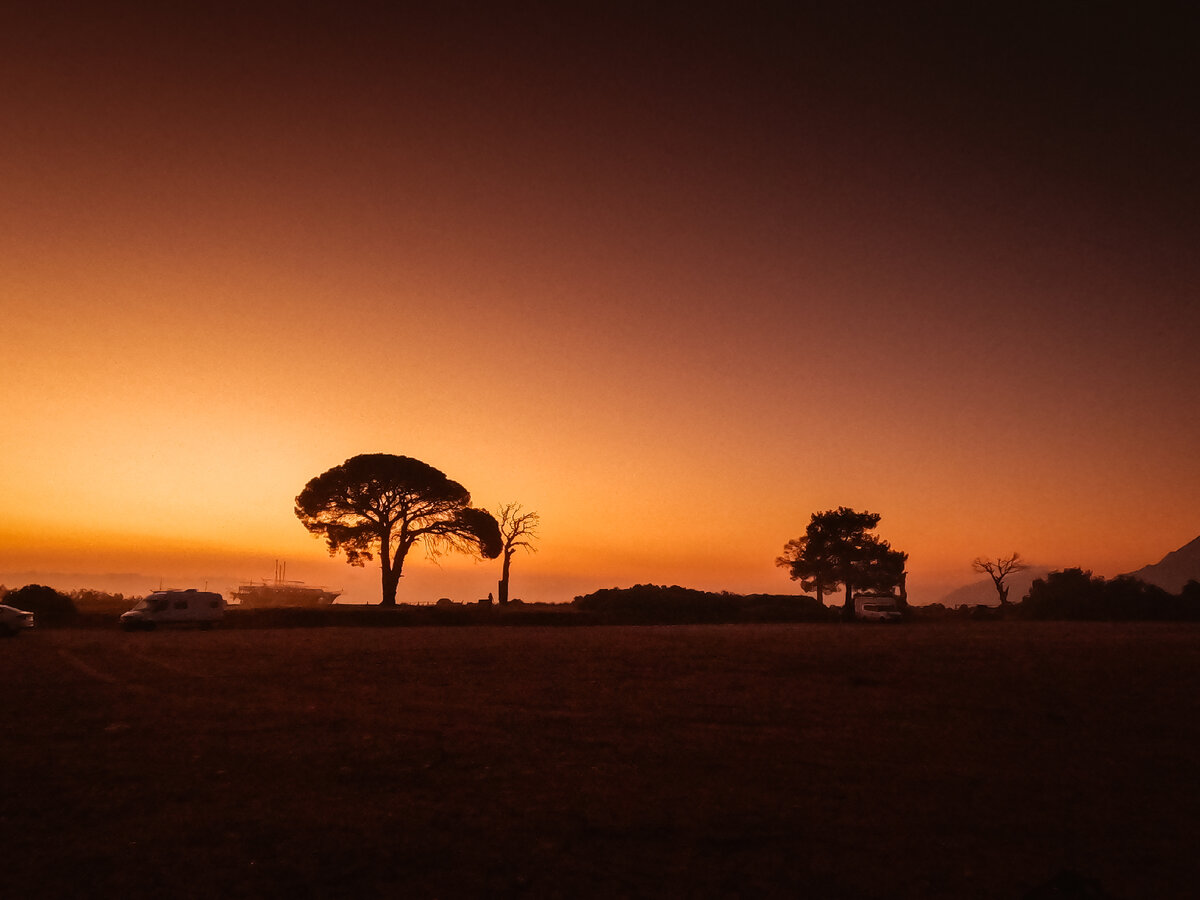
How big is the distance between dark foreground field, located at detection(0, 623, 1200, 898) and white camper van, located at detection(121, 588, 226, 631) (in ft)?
62.8

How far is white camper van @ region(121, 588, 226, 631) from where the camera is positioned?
108ft

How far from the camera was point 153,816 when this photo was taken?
6.85 meters

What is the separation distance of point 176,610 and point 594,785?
109 feet

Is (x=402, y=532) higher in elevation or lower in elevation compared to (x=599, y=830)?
higher

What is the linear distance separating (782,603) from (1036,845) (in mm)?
54710

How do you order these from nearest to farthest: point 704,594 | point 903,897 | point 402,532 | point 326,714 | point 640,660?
point 903,897 < point 326,714 < point 640,660 < point 402,532 < point 704,594

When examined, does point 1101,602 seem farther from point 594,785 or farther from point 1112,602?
point 594,785

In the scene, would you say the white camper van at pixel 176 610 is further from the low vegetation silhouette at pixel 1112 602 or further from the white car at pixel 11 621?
the low vegetation silhouette at pixel 1112 602

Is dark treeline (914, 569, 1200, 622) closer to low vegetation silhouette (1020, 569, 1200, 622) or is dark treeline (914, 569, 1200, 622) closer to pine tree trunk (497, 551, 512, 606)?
low vegetation silhouette (1020, 569, 1200, 622)

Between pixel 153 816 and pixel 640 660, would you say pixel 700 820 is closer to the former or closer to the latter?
pixel 153 816

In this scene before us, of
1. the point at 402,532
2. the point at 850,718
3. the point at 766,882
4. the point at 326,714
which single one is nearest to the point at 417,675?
the point at 326,714

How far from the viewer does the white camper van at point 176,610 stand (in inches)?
1302

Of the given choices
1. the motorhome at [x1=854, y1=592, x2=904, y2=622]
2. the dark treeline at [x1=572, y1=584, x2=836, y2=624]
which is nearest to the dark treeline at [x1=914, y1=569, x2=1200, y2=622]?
the motorhome at [x1=854, y1=592, x2=904, y2=622]

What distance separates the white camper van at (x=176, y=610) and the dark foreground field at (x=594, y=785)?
19126 mm
